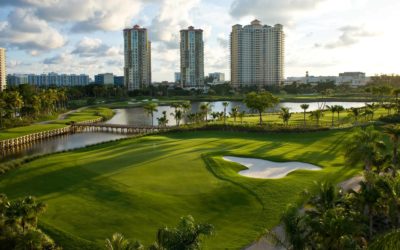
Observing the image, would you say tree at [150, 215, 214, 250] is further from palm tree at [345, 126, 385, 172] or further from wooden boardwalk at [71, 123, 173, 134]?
wooden boardwalk at [71, 123, 173, 134]

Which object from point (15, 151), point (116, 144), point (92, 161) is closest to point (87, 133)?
point (15, 151)

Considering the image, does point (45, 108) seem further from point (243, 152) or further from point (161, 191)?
point (161, 191)

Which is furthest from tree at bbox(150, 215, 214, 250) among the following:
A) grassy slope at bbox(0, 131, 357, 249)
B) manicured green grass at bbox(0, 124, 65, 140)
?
manicured green grass at bbox(0, 124, 65, 140)

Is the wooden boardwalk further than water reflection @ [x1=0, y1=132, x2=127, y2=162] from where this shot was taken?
Yes

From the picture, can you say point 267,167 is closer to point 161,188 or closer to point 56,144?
point 161,188

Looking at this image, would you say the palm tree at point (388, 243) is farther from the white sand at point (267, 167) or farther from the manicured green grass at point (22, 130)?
the manicured green grass at point (22, 130)

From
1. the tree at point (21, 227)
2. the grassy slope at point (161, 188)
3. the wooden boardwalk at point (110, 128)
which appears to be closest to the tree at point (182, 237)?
the tree at point (21, 227)
